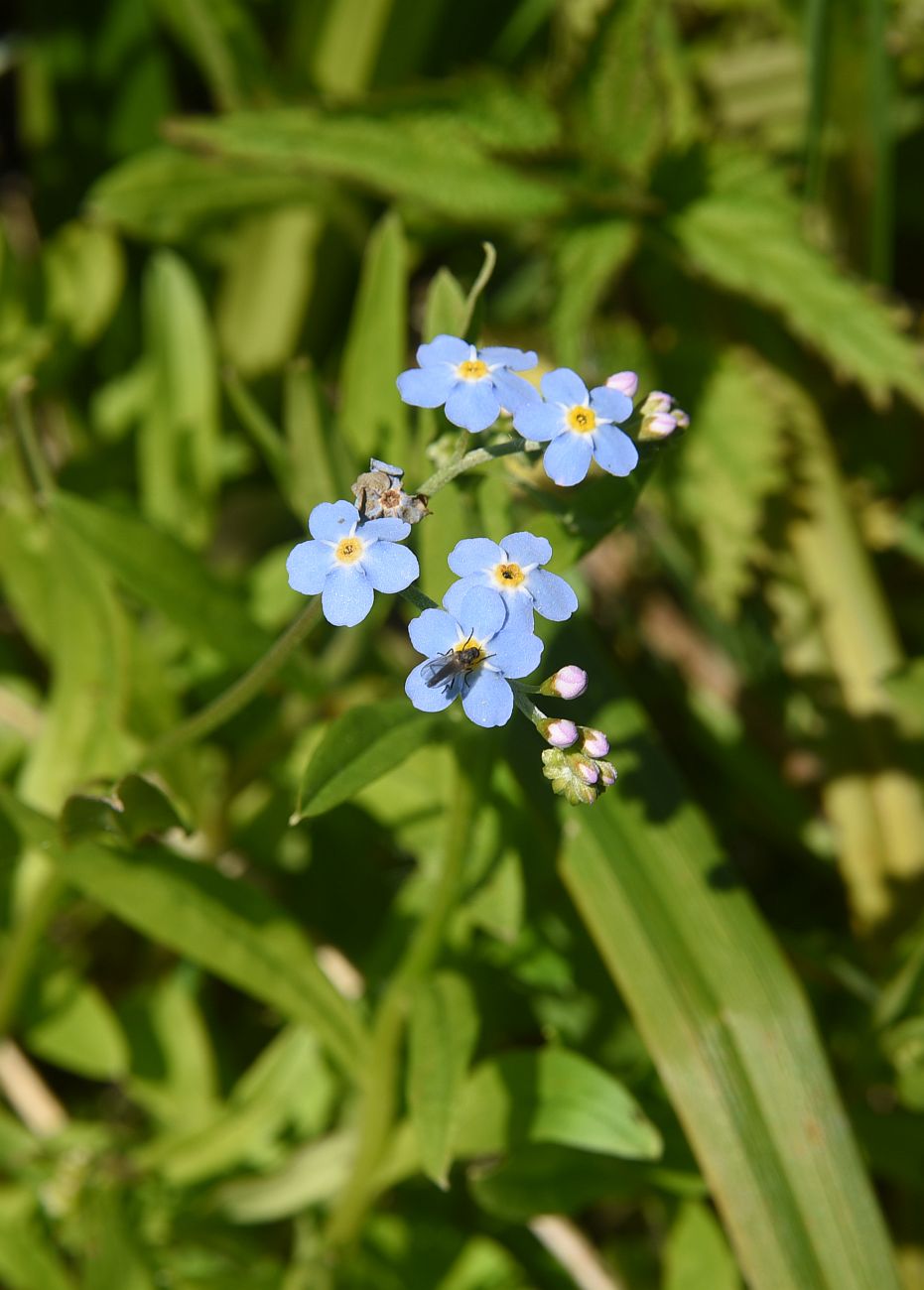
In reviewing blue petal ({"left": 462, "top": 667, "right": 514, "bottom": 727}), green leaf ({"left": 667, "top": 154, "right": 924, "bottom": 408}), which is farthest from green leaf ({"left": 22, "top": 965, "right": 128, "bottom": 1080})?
green leaf ({"left": 667, "top": 154, "right": 924, "bottom": 408})

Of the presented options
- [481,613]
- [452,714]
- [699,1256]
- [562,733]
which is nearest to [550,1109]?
[699,1256]

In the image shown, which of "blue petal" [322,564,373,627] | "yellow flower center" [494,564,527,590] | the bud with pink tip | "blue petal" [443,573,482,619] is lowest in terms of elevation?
the bud with pink tip

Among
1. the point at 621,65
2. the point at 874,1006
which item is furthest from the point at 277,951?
the point at 621,65

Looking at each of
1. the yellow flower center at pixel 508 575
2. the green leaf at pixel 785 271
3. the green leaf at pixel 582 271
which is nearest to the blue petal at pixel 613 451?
the yellow flower center at pixel 508 575

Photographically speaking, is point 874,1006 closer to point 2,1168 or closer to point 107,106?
point 2,1168

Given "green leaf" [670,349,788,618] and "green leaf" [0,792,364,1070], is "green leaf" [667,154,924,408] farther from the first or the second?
"green leaf" [0,792,364,1070]

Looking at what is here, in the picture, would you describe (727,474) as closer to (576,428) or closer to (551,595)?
(576,428)
